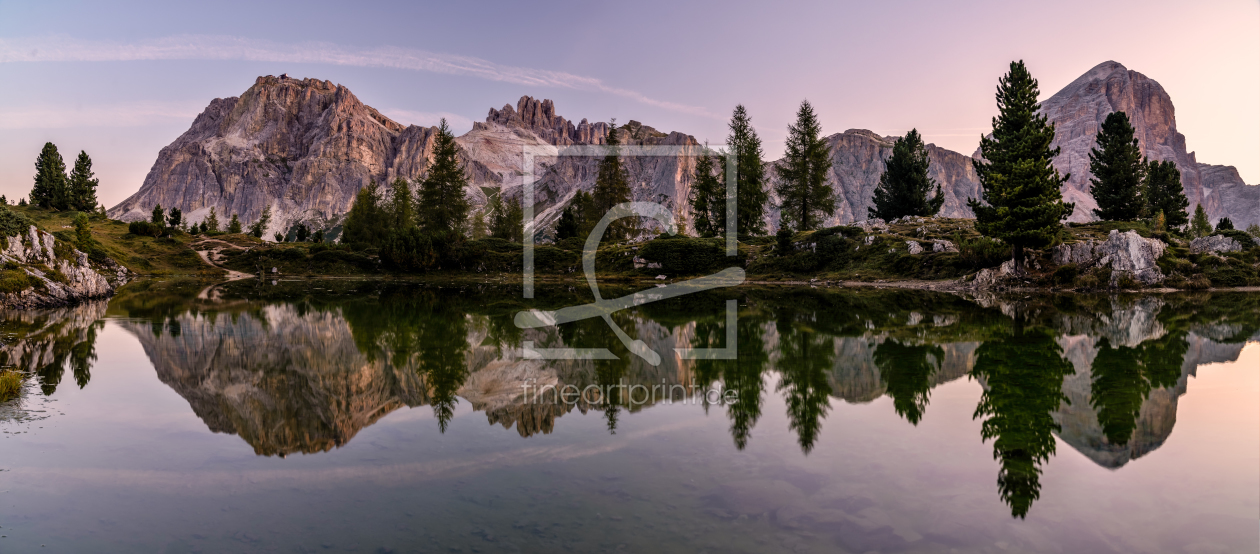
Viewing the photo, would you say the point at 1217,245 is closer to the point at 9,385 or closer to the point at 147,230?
the point at 9,385

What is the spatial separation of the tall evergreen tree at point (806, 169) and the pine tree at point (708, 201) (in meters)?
8.42

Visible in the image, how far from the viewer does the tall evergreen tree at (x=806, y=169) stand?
6825cm

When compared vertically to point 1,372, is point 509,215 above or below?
above

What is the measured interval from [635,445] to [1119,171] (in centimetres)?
6896

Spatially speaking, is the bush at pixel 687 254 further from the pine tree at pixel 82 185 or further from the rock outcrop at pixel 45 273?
the pine tree at pixel 82 185

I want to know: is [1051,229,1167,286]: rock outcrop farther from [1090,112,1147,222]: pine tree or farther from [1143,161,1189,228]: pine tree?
[1143,161,1189,228]: pine tree

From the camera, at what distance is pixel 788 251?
60.0 meters

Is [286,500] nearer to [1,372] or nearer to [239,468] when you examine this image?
[239,468]

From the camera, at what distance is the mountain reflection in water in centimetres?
960

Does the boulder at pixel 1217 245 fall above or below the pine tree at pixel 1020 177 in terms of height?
below

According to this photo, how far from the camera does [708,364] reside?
15219mm

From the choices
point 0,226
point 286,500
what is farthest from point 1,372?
point 0,226

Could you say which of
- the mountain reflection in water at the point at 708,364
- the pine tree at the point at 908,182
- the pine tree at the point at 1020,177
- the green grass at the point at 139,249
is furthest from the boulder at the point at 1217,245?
the green grass at the point at 139,249

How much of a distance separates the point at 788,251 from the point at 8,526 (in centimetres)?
5851
